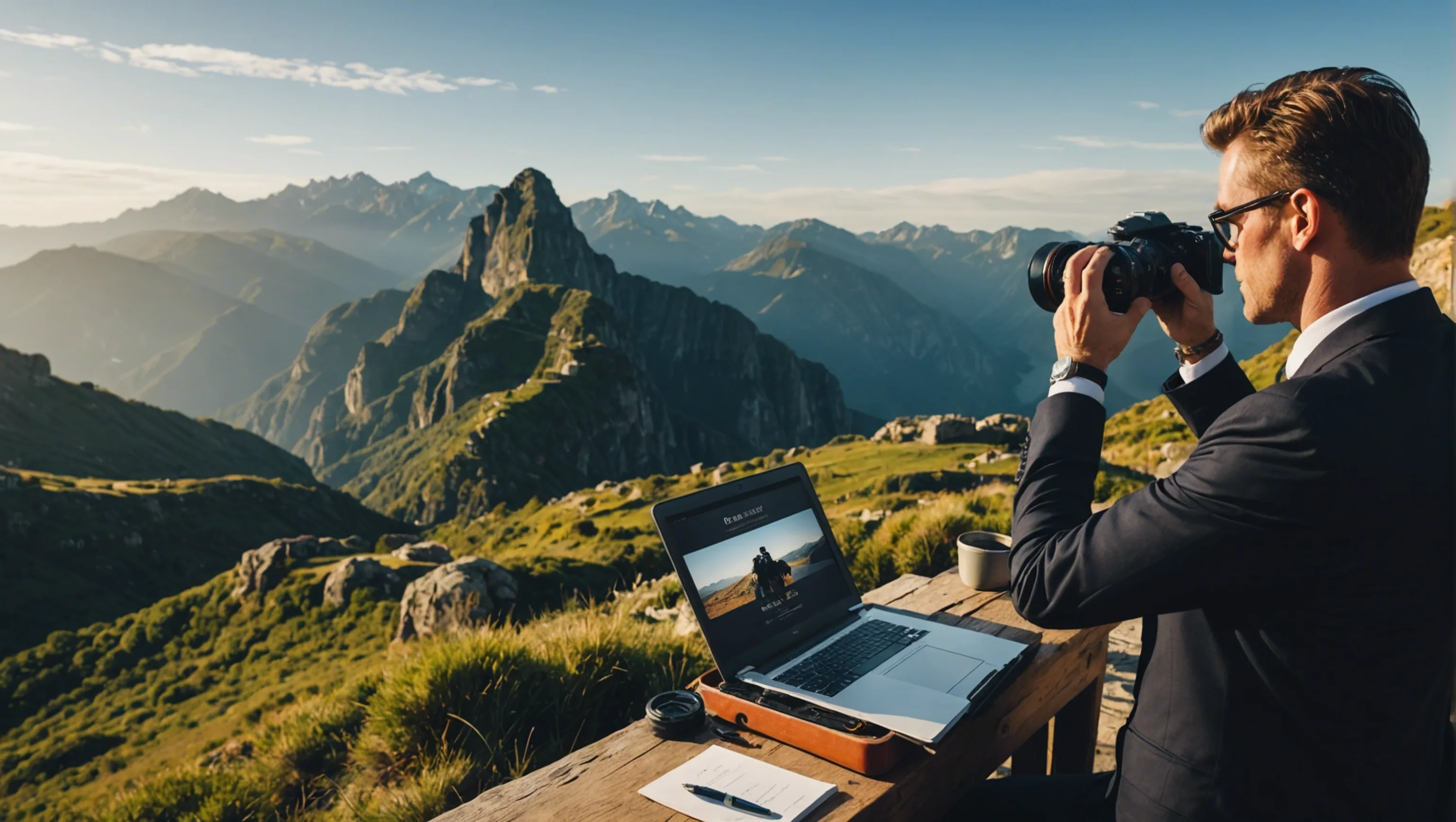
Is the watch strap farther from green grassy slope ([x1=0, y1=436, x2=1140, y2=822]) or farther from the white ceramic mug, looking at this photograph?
green grassy slope ([x1=0, y1=436, x2=1140, y2=822])

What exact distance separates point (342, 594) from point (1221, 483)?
33.3 meters

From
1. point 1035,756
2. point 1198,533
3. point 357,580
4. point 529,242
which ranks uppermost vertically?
point 529,242

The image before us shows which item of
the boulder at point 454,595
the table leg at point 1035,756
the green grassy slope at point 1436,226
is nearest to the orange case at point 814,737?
the table leg at point 1035,756

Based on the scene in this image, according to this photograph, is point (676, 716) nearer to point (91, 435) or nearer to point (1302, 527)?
point (1302, 527)

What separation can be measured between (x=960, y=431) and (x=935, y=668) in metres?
38.9

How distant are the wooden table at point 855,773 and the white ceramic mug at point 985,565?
31 cm

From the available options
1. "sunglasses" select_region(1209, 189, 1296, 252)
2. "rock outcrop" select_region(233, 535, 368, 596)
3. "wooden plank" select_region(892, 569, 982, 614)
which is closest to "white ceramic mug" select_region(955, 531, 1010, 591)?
"wooden plank" select_region(892, 569, 982, 614)

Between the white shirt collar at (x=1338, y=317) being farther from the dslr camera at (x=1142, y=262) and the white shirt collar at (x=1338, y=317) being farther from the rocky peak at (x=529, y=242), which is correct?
the rocky peak at (x=529, y=242)

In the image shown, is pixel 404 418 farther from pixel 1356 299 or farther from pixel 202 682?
pixel 1356 299

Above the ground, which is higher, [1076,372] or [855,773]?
[1076,372]

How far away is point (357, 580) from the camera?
94.8 ft

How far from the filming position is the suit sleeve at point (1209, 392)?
2355 millimetres

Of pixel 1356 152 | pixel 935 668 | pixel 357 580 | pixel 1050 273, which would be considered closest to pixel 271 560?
pixel 357 580

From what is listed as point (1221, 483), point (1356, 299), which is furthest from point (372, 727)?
point (1356, 299)
